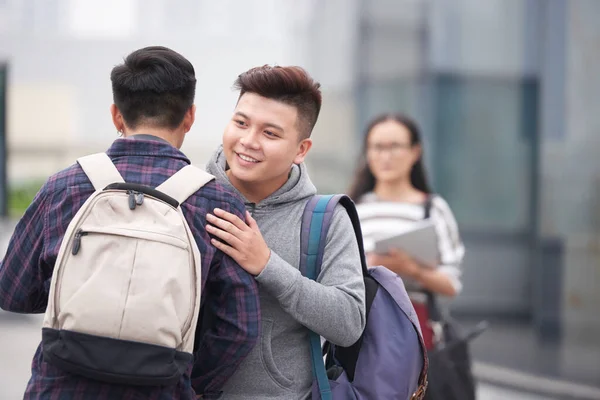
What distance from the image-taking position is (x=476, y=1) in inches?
348

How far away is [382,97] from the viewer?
905 cm

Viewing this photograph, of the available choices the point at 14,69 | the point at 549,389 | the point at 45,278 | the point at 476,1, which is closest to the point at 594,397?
the point at 549,389

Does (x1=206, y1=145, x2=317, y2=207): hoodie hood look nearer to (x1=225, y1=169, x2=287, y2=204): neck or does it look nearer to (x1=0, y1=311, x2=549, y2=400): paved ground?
(x1=225, y1=169, x2=287, y2=204): neck

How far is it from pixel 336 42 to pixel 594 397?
176 inches

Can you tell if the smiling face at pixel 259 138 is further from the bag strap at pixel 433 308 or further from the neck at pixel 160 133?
the bag strap at pixel 433 308

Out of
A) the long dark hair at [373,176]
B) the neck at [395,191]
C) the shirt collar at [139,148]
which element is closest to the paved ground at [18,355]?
the long dark hair at [373,176]

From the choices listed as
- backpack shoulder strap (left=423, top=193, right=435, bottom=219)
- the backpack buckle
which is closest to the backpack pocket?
the backpack buckle

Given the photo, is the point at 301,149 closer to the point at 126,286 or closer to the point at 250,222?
the point at 250,222

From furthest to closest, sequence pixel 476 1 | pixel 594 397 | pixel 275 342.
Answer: pixel 476 1, pixel 594 397, pixel 275 342

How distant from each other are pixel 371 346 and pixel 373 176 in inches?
83.1

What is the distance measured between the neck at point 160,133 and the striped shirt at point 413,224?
1.94 meters

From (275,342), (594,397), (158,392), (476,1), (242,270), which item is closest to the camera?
(158,392)

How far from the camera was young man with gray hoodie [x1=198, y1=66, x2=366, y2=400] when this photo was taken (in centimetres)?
218

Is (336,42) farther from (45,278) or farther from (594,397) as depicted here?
(45,278)
